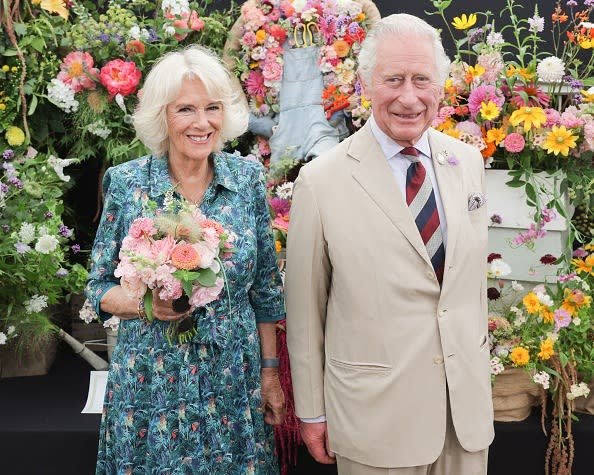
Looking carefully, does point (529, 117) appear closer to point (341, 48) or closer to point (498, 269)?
point (498, 269)

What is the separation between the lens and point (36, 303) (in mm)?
3062

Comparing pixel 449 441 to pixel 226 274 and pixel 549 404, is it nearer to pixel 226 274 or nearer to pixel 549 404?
pixel 226 274

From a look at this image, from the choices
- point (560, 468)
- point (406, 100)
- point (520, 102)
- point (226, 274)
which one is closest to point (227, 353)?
point (226, 274)

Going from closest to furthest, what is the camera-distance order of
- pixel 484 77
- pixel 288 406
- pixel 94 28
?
pixel 288 406, pixel 484 77, pixel 94 28

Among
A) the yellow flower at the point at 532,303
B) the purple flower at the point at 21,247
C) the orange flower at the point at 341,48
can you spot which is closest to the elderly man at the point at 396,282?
the yellow flower at the point at 532,303

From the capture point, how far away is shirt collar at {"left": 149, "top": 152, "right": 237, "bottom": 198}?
2137 millimetres

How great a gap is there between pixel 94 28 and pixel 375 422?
7.77 feet

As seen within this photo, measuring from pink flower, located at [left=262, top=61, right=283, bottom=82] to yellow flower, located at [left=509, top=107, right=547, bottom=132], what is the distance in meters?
1.23

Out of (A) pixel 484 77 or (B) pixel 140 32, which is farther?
(B) pixel 140 32

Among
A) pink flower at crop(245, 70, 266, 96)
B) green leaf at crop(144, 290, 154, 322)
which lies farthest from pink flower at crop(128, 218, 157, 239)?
pink flower at crop(245, 70, 266, 96)

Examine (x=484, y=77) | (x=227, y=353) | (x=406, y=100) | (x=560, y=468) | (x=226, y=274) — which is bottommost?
(x=560, y=468)

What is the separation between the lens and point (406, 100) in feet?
6.14

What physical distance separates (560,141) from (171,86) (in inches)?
59.9

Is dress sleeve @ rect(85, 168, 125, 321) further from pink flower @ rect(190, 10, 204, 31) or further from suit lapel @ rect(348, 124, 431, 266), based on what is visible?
pink flower @ rect(190, 10, 204, 31)
